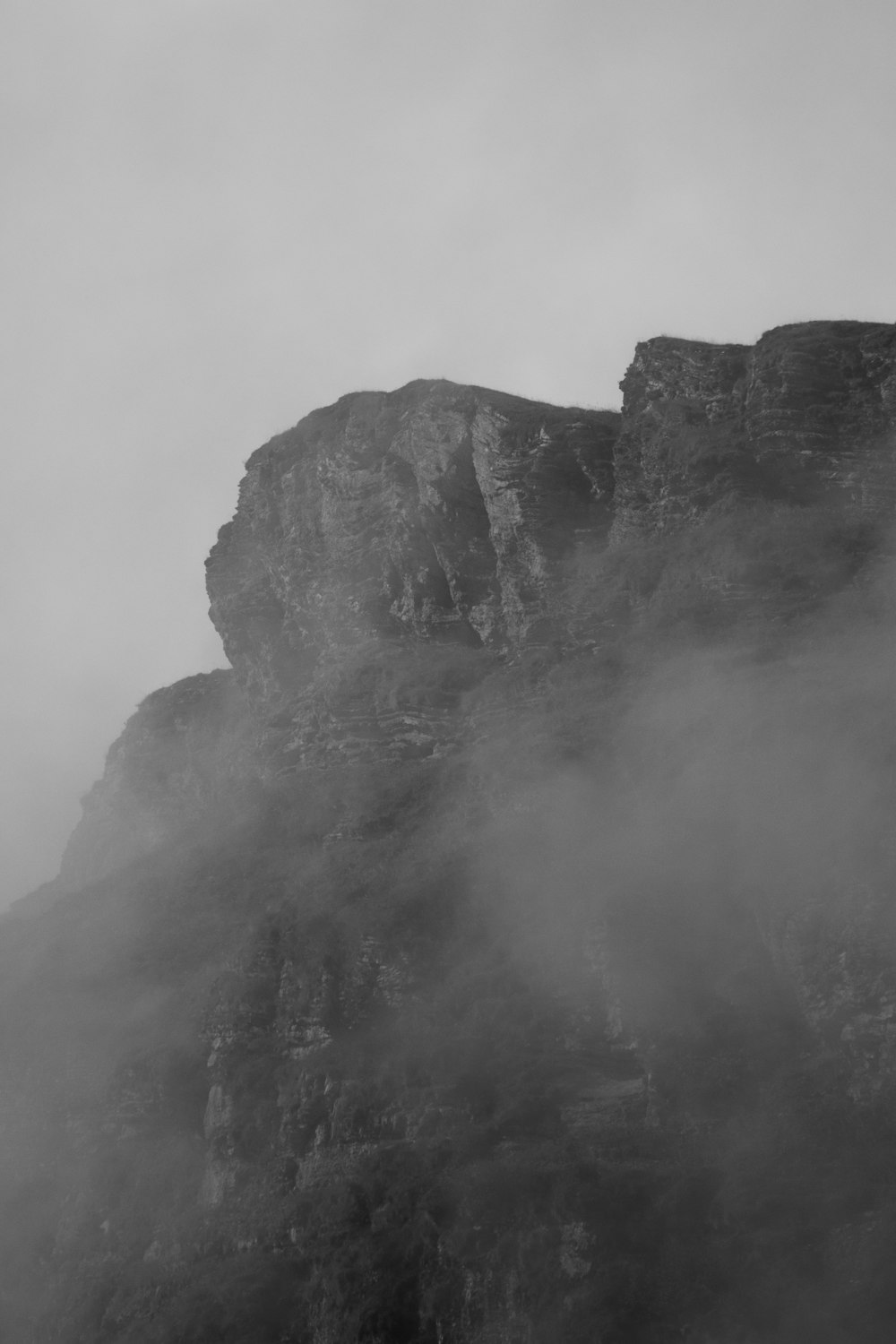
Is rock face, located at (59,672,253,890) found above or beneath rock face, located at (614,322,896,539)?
beneath

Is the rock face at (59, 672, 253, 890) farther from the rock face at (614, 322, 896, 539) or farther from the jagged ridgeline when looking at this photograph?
the rock face at (614, 322, 896, 539)

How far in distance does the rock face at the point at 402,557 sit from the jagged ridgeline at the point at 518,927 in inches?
9.4

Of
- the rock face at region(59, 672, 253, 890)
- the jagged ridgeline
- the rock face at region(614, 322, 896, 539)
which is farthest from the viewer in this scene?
the rock face at region(59, 672, 253, 890)

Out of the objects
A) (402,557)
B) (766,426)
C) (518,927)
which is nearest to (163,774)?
(402,557)

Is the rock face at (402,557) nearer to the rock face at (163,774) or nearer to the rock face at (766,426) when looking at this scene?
the rock face at (766,426)

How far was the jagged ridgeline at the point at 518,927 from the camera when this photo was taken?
43.0 meters

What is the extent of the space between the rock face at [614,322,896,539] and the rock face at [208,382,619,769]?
291 centimetres

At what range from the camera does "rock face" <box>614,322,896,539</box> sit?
71.8m

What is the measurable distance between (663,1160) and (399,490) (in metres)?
44.3

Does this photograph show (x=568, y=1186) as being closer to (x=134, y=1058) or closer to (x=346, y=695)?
(x=134, y=1058)

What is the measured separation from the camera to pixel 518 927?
175 ft

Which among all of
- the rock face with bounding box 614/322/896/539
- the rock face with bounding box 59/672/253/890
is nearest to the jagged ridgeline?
the rock face with bounding box 614/322/896/539

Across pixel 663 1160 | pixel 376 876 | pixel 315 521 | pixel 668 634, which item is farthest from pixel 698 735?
pixel 315 521

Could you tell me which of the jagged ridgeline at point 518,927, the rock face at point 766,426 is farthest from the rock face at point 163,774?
the rock face at point 766,426
